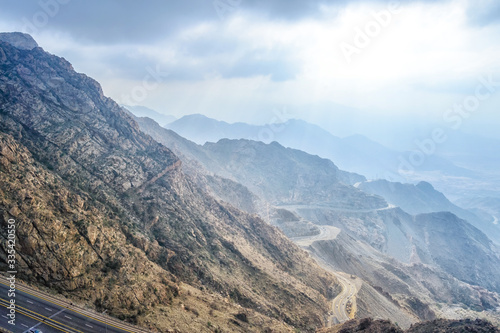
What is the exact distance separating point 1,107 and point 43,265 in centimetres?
5181

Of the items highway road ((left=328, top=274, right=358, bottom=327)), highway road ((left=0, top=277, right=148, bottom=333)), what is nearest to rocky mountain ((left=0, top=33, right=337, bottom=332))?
highway road ((left=0, top=277, right=148, bottom=333))

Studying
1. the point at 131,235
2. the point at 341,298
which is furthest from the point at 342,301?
the point at 131,235

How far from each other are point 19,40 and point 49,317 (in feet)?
451

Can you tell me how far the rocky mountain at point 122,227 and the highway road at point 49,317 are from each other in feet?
7.96

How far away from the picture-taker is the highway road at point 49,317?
38625mm

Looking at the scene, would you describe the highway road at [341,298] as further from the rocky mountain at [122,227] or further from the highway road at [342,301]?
the rocky mountain at [122,227]

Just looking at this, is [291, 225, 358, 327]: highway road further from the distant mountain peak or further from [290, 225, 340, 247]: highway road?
the distant mountain peak

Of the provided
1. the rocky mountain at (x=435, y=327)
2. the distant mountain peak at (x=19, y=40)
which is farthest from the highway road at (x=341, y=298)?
the distant mountain peak at (x=19, y=40)

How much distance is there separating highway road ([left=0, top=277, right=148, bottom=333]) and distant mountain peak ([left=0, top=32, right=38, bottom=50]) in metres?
125

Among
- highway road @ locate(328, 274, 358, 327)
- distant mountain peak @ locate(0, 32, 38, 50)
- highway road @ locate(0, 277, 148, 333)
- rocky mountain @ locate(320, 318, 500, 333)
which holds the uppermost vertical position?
distant mountain peak @ locate(0, 32, 38, 50)

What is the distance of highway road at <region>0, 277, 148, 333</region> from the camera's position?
3862cm

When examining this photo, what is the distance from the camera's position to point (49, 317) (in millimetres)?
40281

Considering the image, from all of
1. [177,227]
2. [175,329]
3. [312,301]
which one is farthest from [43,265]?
[312,301]

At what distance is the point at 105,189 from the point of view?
76.1 metres
